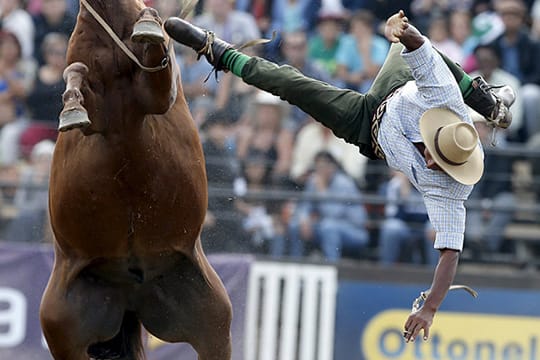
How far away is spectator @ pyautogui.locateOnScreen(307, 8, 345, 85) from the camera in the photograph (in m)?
10.5

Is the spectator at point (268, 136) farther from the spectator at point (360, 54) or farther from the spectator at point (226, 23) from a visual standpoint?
the spectator at point (360, 54)

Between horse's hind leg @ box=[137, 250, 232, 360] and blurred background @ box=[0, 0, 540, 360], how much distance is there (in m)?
2.35

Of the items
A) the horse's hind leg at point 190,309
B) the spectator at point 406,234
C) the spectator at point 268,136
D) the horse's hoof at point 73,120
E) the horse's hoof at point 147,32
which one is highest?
the horse's hoof at point 147,32

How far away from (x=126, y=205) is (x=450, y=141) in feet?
5.27

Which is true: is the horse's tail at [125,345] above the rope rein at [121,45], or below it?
below

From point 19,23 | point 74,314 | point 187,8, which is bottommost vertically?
point 74,314

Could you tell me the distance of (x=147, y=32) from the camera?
17.8 ft

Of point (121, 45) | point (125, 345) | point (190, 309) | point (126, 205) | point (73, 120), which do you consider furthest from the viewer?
point (125, 345)

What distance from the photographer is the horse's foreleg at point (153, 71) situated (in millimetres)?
5473

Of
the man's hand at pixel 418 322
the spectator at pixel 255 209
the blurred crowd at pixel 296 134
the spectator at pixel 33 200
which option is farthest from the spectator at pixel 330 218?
the man's hand at pixel 418 322

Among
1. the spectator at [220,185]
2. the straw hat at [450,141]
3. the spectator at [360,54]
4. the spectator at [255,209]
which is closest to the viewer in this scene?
the straw hat at [450,141]

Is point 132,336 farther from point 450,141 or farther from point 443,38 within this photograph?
point 443,38

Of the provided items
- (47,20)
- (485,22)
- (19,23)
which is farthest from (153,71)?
(485,22)

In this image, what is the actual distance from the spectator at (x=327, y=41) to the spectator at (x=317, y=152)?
742 mm
